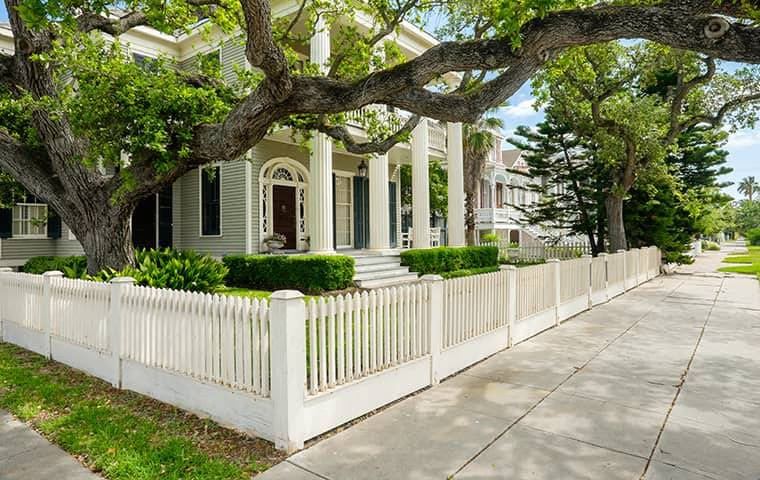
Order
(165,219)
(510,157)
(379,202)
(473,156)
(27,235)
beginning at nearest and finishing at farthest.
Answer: (27,235)
(379,202)
(165,219)
(473,156)
(510,157)

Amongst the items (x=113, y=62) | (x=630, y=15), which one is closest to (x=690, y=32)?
(x=630, y=15)

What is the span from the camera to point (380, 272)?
12453 millimetres

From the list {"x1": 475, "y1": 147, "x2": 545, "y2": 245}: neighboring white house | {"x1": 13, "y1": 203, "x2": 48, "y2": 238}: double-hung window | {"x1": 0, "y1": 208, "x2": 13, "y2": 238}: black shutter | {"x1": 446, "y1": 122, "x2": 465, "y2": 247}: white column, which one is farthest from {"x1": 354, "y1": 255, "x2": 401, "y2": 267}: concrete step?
{"x1": 475, "y1": 147, "x2": 545, "y2": 245}: neighboring white house

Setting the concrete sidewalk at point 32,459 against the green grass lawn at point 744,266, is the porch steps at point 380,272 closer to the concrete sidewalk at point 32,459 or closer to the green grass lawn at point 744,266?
the concrete sidewalk at point 32,459

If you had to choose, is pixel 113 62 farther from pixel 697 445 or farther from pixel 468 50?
pixel 697 445

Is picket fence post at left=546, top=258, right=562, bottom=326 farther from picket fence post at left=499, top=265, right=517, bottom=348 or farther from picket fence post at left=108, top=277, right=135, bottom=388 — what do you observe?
picket fence post at left=108, top=277, right=135, bottom=388

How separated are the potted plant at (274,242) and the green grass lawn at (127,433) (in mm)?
7951

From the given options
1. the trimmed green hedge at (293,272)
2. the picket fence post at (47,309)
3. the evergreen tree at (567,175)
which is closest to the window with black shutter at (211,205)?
the trimmed green hedge at (293,272)

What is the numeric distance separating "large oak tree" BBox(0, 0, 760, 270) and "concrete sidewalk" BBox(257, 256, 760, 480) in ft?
10.5

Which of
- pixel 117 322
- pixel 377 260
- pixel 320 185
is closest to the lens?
pixel 117 322

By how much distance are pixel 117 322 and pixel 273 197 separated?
924cm

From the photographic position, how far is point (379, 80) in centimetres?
521

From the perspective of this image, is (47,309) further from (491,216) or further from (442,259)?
(491,216)

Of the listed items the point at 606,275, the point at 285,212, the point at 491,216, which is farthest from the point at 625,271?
the point at 491,216
